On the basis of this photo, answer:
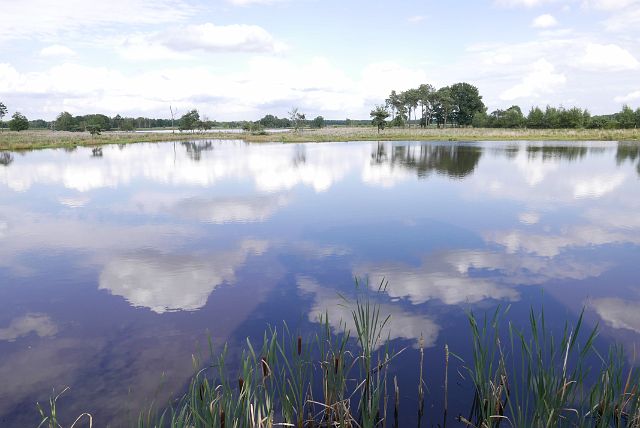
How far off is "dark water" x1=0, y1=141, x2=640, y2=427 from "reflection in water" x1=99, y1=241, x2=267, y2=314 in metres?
0.06

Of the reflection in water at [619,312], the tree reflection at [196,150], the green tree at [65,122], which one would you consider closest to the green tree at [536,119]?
the tree reflection at [196,150]

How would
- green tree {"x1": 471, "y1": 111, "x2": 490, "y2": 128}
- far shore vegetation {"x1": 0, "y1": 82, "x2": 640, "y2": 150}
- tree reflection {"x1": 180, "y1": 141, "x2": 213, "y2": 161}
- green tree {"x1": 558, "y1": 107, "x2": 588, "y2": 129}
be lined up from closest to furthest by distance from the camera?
tree reflection {"x1": 180, "y1": 141, "x2": 213, "y2": 161} → far shore vegetation {"x1": 0, "y1": 82, "x2": 640, "y2": 150} → green tree {"x1": 558, "y1": 107, "x2": 588, "y2": 129} → green tree {"x1": 471, "y1": 111, "x2": 490, "y2": 128}

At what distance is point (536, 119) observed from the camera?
99688 mm

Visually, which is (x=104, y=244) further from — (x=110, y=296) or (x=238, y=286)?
(x=238, y=286)

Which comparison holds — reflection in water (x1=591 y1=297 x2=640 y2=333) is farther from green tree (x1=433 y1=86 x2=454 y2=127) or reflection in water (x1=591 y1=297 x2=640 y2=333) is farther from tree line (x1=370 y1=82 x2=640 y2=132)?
green tree (x1=433 y1=86 x2=454 y2=127)

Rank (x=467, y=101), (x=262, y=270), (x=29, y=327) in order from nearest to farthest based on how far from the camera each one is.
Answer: (x=29, y=327) < (x=262, y=270) < (x=467, y=101)

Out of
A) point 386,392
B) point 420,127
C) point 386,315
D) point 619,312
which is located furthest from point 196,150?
point 420,127

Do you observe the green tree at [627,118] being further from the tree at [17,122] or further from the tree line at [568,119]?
the tree at [17,122]

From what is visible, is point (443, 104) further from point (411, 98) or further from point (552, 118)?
point (552, 118)

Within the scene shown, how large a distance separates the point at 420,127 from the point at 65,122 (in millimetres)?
117971

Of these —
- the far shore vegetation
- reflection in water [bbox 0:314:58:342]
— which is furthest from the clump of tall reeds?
the far shore vegetation

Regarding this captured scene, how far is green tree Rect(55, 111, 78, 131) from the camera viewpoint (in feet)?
Answer: 479

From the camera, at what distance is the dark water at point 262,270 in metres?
7.51

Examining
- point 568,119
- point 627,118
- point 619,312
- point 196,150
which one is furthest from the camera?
point 568,119
